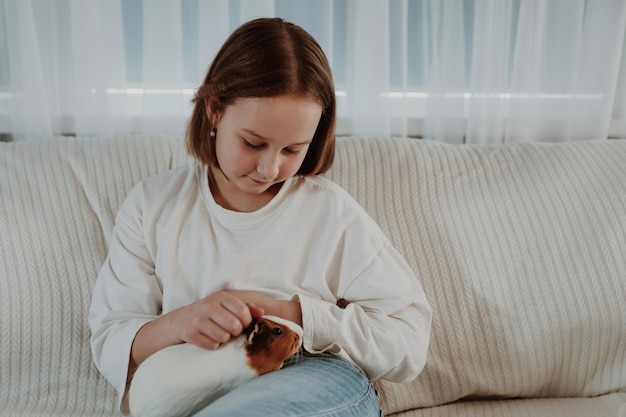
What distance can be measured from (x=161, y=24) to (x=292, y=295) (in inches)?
32.6

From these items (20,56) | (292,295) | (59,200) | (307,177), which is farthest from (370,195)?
(20,56)

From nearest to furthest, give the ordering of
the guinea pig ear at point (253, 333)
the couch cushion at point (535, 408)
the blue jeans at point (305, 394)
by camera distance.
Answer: the blue jeans at point (305, 394)
the guinea pig ear at point (253, 333)
the couch cushion at point (535, 408)

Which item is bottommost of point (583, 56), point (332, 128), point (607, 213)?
point (607, 213)

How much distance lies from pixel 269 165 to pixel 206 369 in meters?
0.31

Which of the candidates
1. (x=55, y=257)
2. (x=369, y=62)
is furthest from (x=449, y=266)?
(x=55, y=257)

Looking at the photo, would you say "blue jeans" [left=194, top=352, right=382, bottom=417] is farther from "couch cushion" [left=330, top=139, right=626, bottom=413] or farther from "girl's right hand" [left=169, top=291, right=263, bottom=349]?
"couch cushion" [left=330, top=139, right=626, bottom=413]

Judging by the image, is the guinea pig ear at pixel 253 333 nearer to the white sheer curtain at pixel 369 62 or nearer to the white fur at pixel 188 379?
the white fur at pixel 188 379

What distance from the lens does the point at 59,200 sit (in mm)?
1407

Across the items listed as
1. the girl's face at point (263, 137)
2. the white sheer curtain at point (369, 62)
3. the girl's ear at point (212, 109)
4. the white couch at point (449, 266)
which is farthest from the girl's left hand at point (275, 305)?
the white sheer curtain at point (369, 62)

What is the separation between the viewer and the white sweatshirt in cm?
112

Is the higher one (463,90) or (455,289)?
(463,90)

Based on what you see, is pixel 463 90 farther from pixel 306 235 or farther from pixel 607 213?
pixel 306 235

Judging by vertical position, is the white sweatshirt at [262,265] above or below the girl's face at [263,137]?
below

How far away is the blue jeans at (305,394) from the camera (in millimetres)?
857
